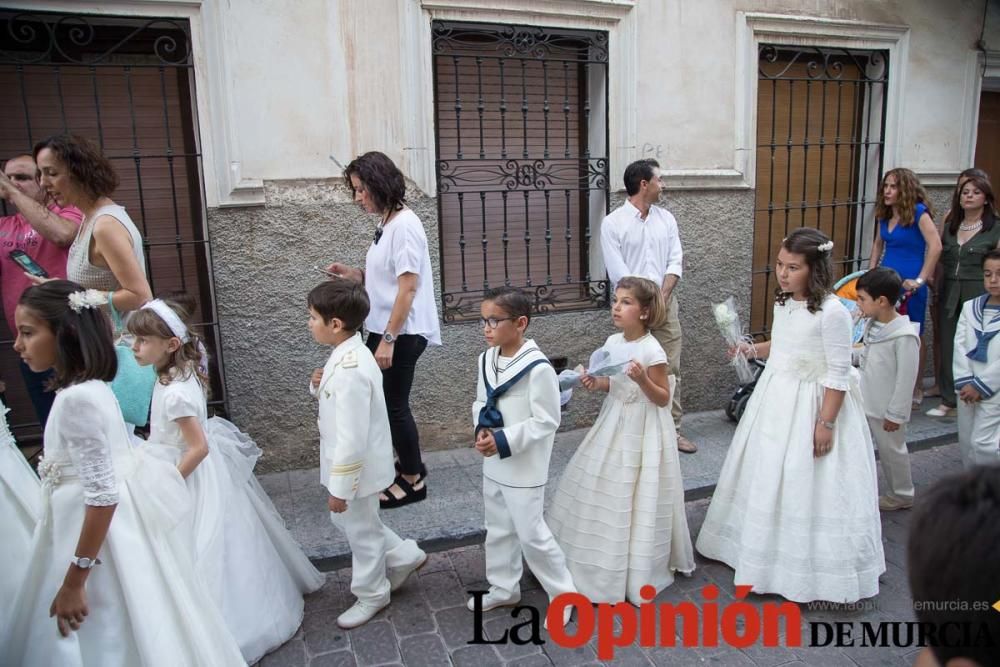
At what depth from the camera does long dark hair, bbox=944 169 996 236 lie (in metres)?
5.60

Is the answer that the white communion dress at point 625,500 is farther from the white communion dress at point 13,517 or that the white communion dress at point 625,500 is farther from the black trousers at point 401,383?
the white communion dress at point 13,517

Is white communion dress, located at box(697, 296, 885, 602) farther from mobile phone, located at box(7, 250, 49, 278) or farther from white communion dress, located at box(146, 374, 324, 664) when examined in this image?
mobile phone, located at box(7, 250, 49, 278)

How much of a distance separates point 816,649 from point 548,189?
349 centimetres

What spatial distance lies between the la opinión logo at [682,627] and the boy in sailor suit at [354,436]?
0.50 metres

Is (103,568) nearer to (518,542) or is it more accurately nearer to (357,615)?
(357,615)

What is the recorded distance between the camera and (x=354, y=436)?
114 inches

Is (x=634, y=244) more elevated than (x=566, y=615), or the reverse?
(x=634, y=244)

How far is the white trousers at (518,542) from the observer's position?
3.02m

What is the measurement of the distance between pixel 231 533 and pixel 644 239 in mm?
3213

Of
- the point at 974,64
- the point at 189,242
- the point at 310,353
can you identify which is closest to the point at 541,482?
the point at 310,353

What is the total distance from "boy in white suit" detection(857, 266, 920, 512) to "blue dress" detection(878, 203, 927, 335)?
5.85ft

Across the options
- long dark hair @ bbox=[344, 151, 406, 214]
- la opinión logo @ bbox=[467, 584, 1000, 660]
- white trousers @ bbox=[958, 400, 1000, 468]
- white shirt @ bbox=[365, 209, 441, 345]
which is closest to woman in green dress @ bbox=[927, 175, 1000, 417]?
white trousers @ bbox=[958, 400, 1000, 468]

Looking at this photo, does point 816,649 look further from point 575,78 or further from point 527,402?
point 575,78

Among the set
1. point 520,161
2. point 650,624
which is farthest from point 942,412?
point 650,624
